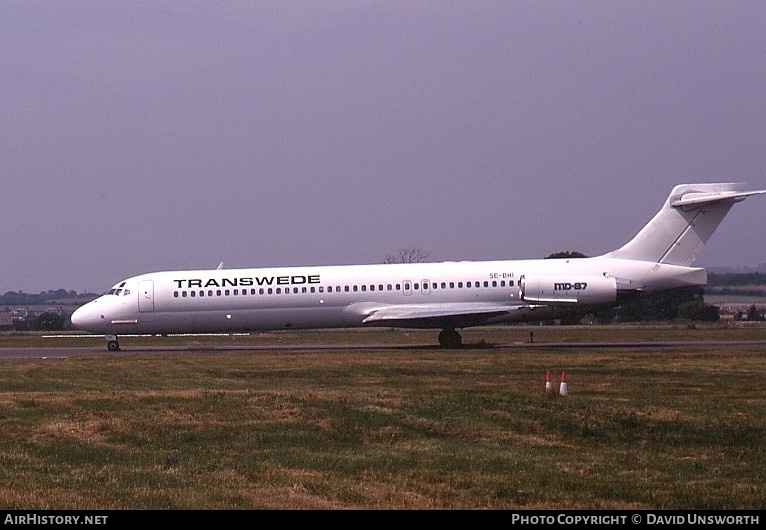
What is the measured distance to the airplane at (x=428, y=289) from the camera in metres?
40.6

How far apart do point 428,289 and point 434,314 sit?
1.34 meters

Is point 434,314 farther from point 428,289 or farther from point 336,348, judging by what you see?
point 336,348

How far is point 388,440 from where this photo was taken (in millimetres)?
16000

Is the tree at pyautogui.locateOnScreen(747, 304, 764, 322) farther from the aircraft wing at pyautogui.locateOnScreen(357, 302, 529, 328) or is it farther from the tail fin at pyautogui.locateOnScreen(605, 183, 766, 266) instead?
the aircraft wing at pyautogui.locateOnScreen(357, 302, 529, 328)

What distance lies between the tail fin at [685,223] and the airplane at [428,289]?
0.04 metres

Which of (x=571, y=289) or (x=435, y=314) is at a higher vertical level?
(x=571, y=289)

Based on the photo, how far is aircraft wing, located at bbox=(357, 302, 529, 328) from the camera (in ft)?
134

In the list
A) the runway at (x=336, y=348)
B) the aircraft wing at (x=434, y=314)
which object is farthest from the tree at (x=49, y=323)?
the aircraft wing at (x=434, y=314)

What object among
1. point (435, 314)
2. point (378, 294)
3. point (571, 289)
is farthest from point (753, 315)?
point (378, 294)

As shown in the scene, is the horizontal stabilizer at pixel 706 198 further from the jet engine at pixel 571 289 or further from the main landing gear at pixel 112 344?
the main landing gear at pixel 112 344

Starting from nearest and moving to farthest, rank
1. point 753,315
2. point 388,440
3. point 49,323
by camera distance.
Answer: point 388,440, point 753,315, point 49,323

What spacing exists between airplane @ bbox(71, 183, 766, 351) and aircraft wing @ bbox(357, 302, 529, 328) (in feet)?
0.13

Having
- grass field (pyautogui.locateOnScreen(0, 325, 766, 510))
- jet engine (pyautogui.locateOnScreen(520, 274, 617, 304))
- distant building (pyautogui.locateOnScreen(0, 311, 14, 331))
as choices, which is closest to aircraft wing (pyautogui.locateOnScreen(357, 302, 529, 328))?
jet engine (pyautogui.locateOnScreen(520, 274, 617, 304))
